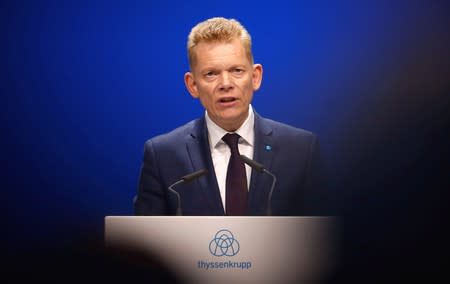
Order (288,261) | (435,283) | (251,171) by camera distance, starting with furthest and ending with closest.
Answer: (251,171) → (435,283) → (288,261)

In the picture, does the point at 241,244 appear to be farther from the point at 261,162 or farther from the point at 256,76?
the point at 256,76

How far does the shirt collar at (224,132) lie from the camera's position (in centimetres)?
369

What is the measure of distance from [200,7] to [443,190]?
1.85m

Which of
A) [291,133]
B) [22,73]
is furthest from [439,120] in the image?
[22,73]

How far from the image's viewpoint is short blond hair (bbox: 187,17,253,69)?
12.3 feet

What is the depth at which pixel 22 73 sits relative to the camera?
156 inches

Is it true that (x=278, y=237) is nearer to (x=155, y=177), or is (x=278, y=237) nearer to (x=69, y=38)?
(x=155, y=177)

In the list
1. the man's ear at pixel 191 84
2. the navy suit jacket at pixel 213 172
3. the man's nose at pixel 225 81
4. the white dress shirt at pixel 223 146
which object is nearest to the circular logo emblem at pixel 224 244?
the navy suit jacket at pixel 213 172

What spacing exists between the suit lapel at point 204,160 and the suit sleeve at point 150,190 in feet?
0.72

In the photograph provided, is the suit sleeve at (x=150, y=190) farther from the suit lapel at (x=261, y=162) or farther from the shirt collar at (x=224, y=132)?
the suit lapel at (x=261, y=162)

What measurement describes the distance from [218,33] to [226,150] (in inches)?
27.0

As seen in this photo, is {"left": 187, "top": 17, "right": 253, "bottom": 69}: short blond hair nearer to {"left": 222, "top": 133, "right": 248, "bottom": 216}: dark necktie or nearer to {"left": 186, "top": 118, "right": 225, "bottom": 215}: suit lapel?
{"left": 186, "top": 118, "right": 225, "bottom": 215}: suit lapel

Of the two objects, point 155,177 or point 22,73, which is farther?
point 22,73

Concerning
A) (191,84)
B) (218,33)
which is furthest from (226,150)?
(218,33)
